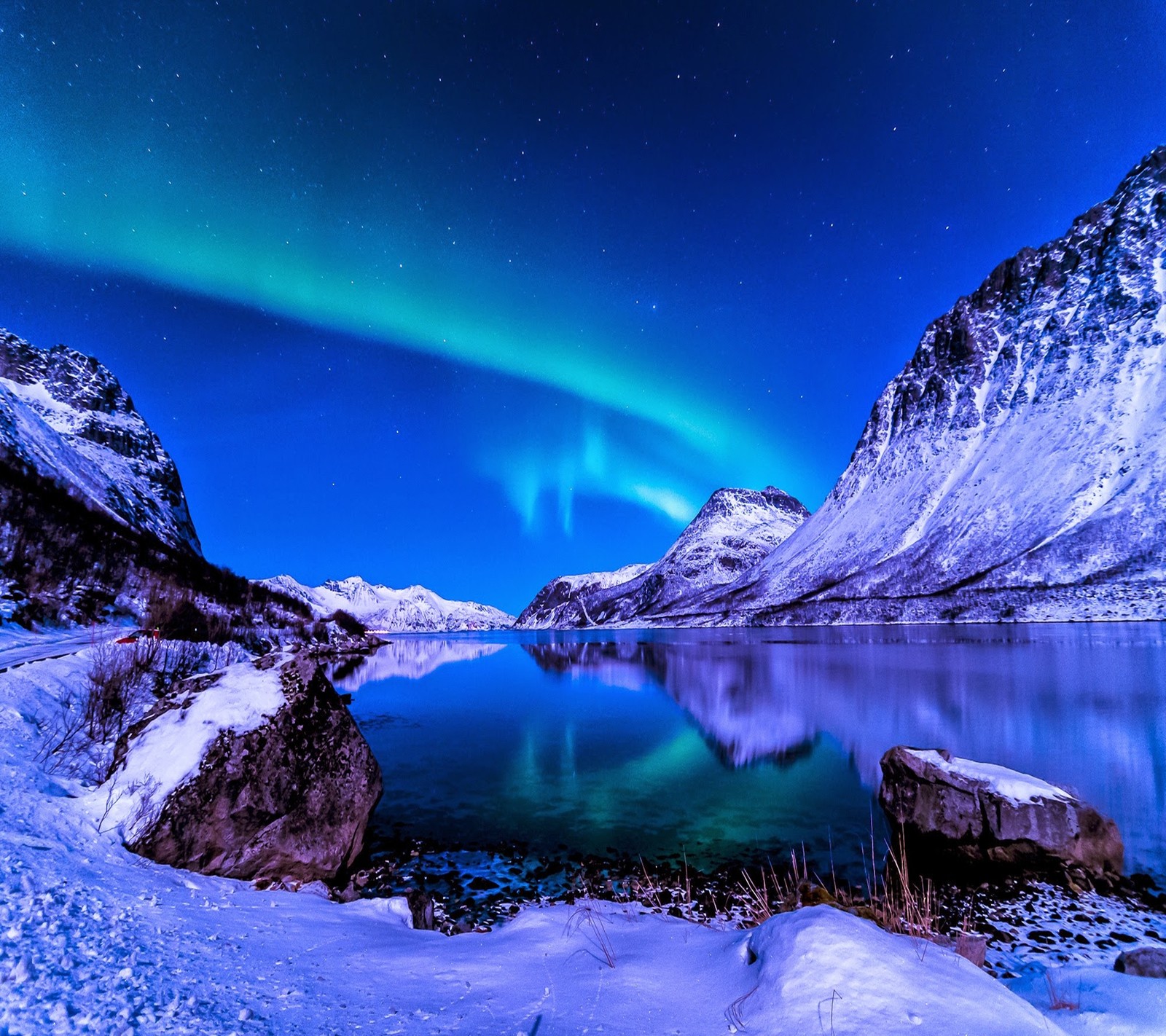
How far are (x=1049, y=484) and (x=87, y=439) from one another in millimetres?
214683

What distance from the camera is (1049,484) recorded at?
136125 mm

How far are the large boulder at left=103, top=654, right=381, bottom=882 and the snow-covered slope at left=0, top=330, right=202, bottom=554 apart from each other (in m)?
62.7

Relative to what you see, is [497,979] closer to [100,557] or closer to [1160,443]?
[100,557]

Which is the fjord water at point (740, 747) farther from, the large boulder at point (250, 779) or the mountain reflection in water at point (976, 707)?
the large boulder at point (250, 779)

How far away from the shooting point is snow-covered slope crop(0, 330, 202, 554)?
62.2m

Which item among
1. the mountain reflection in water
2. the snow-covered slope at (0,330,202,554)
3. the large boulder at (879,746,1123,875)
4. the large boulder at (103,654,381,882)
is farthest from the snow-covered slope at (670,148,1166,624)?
the snow-covered slope at (0,330,202,554)

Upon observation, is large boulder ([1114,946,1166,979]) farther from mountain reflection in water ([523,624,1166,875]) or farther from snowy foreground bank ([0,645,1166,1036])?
mountain reflection in water ([523,624,1166,875])

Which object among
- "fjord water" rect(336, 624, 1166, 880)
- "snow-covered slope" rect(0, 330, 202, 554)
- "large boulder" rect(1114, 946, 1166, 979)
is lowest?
"fjord water" rect(336, 624, 1166, 880)

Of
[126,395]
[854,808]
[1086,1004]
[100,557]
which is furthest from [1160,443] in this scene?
[126,395]

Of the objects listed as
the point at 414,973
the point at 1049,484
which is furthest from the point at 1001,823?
the point at 1049,484

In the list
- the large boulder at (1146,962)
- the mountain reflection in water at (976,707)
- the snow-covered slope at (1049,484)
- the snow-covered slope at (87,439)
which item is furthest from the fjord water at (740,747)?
the snow-covered slope at (1049,484)

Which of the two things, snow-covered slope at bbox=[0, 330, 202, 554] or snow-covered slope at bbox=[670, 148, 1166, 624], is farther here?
snow-covered slope at bbox=[670, 148, 1166, 624]

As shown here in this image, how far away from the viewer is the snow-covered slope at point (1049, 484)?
11394cm

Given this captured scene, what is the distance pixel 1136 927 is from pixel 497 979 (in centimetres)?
1121
